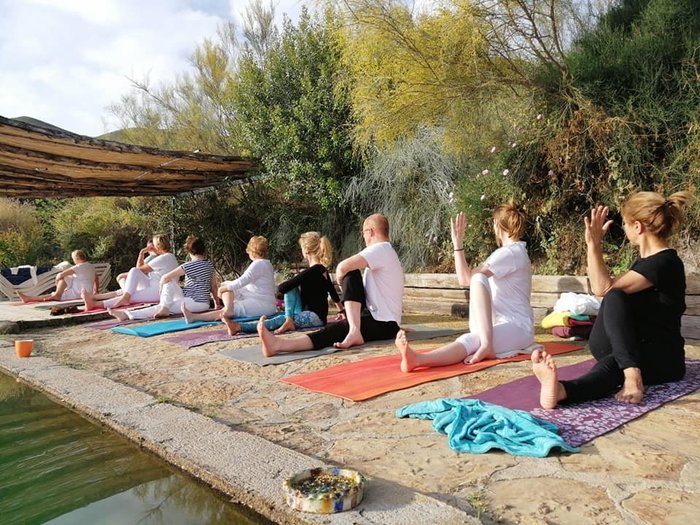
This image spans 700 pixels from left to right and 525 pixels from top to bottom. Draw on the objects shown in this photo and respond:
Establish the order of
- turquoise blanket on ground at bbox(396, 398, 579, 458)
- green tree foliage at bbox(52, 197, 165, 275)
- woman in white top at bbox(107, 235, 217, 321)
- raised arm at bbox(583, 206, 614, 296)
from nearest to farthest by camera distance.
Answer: turquoise blanket on ground at bbox(396, 398, 579, 458) < raised arm at bbox(583, 206, 614, 296) < woman in white top at bbox(107, 235, 217, 321) < green tree foliage at bbox(52, 197, 165, 275)

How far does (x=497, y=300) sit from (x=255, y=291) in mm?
3397

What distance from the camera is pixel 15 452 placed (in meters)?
3.04

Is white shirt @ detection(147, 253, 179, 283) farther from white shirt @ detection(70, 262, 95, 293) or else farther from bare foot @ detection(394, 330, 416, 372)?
bare foot @ detection(394, 330, 416, 372)

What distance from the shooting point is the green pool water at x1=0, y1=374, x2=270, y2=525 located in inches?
91.5

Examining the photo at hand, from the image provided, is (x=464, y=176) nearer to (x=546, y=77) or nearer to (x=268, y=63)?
(x=546, y=77)

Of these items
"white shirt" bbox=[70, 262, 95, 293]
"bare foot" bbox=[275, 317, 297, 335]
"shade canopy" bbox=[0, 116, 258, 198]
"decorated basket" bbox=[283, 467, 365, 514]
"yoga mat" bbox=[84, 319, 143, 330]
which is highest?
"shade canopy" bbox=[0, 116, 258, 198]

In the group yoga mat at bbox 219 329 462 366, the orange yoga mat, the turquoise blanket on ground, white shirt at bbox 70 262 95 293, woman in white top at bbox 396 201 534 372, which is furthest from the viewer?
white shirt at bbox 70 262 95 293

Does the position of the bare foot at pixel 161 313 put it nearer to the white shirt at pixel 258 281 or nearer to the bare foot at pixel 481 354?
the white shirt at pixel 258 281

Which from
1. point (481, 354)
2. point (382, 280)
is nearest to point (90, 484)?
point (481, 354)

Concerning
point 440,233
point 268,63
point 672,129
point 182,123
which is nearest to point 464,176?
point 440,233

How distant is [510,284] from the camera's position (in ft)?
14.0

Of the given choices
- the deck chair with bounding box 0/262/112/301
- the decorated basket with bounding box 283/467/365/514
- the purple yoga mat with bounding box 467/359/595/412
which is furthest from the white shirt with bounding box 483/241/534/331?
the deck chair with bounding box 0/262/112/301

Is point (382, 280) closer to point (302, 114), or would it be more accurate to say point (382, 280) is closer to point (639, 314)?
point (639, 314)

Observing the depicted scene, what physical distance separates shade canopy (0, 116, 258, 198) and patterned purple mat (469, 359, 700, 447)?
19.9 ft
